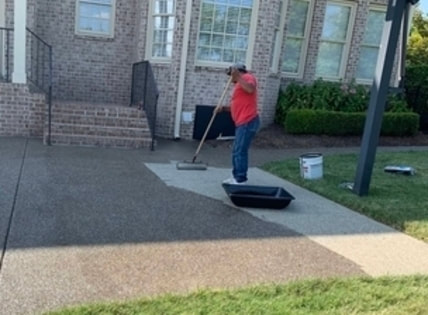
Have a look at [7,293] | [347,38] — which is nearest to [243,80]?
[7,293]

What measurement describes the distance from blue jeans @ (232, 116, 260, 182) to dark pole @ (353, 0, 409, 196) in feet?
4.97

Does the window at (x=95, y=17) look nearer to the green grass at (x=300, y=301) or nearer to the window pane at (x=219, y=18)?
the window pane at (x=219, y=18)

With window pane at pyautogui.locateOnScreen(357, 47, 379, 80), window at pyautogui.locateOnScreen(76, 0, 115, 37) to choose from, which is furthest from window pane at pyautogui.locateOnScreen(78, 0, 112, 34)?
window pane at pyautogui.locateOnScreen(357, 47, 379, 80)

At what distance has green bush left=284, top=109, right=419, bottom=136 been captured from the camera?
10.5 meters

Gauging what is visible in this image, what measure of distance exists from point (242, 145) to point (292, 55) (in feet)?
21.8

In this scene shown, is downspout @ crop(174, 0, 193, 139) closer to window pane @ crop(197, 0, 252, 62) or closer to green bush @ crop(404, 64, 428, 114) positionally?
window pane @ crop(197, 0, 252, 62)

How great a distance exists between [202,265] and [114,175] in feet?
10.2

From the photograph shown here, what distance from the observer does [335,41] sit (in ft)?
39.3

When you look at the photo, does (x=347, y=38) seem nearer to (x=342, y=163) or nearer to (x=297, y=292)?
(x=342, y=163)

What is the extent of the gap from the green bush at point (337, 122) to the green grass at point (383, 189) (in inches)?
72.2

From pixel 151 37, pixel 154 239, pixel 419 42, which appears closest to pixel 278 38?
pixel 151 37

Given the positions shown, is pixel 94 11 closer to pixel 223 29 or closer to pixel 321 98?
pixel 223 29

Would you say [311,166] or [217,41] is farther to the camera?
[217,41]

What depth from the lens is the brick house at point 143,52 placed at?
874 cm
